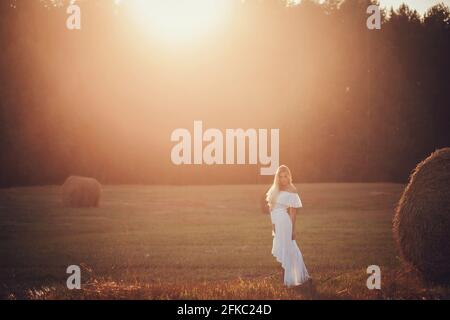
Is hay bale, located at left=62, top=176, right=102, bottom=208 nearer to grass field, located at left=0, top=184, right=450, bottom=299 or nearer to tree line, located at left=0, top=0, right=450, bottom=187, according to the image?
grass field, located at left=0, top=184, right=450, bottom=299

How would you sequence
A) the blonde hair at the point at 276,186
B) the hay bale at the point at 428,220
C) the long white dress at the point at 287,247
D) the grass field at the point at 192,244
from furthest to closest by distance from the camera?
the hay bale at the point at 428,220 → the grass field at the point at 192,244 → the long white dress at the point at 287,247 → the blonde hair at the point at 276,186

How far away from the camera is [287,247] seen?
10.6m

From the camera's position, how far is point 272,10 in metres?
37.0

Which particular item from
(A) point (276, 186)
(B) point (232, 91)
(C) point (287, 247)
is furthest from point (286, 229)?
(B) point (232, 91)

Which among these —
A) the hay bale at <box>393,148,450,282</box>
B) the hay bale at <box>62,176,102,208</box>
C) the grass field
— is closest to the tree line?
the grass field

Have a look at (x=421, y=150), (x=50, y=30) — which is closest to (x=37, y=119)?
(x=50, y=30)

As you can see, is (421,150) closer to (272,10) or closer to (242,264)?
(272,10)

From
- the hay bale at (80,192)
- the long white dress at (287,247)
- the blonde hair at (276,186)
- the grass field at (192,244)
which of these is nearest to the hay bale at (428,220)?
the grass field at (192,244)

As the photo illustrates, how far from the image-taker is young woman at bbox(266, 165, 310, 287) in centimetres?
1051

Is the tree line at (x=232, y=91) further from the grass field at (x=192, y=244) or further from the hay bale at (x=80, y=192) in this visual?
the hay bale at (x=80, y=192)

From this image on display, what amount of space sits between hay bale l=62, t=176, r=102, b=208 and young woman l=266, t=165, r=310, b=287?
19.1m

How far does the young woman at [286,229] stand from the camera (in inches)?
414
